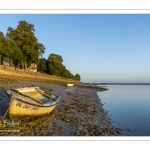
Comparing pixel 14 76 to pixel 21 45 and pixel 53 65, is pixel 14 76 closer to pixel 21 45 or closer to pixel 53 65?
pixel 21 45

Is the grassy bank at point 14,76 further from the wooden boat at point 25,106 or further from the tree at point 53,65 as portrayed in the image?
the tree at point 53,65

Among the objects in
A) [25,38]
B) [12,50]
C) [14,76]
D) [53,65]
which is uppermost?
A: [25,38]

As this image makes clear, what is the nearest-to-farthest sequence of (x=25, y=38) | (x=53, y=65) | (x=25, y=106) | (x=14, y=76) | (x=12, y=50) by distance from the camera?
(x=25, y=106), (x=14, y=76), (x=12, y=50), (x=25, y=38), (x=53, y=65)

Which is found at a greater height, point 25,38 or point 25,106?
point 25,38

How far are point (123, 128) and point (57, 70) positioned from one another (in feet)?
255

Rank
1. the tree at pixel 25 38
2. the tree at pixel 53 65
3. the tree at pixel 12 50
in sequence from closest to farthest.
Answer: the tree at pixel 12 50
the tree at pixel 25 38
the tree at pixel 53 65

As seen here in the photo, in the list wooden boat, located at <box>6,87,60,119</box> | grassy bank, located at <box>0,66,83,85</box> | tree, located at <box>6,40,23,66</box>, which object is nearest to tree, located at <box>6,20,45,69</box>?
tree, located at <box>6,40,23,66</box>

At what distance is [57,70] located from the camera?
8825 centimetres

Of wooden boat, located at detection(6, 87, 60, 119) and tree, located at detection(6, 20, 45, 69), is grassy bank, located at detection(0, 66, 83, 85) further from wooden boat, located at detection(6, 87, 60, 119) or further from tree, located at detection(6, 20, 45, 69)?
wooden boat, located at detection(6, 87, 60, 119)

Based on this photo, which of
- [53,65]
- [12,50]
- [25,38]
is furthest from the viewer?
[53,65]

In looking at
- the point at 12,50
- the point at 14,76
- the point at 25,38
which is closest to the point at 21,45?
the point at 25,38

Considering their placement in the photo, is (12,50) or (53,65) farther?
(53,65)

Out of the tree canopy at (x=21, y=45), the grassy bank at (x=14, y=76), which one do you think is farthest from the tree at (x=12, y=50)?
the grassy bank at (x=14, y=76)
